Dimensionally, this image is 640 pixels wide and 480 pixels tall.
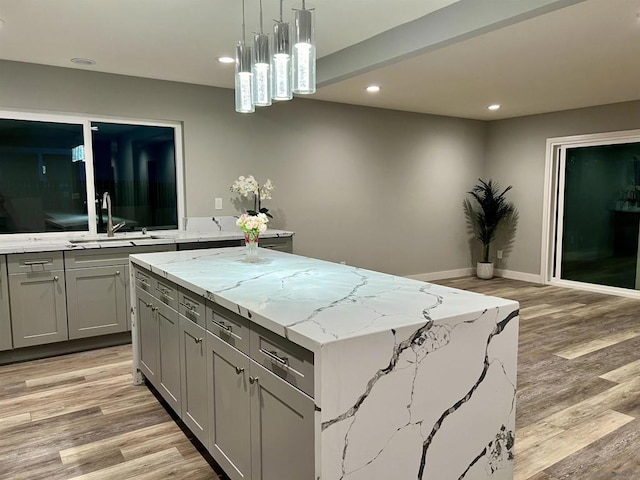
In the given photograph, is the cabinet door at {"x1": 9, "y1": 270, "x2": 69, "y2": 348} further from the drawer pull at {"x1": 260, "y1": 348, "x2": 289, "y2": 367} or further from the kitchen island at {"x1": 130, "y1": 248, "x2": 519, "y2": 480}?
the drawer pull at {"x1": 260, "y1": 348, "x2": 289, "y2": 367}

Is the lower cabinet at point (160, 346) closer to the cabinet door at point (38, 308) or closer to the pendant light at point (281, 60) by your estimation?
the cabinet door at point (38, 308)

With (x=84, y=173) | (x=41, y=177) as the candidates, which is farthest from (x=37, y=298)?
(x=84, y=173)

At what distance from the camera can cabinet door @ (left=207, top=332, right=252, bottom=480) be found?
1.84 meters

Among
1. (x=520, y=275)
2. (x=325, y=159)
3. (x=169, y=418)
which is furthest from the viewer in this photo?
(x=520, y=275)

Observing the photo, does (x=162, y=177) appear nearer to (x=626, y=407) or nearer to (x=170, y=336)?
(x=170, y=336)

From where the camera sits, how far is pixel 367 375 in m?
1.43

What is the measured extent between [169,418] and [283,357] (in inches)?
60.7

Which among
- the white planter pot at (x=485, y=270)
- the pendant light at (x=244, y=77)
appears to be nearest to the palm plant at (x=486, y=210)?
the white planter pot at (x=485, y=270)

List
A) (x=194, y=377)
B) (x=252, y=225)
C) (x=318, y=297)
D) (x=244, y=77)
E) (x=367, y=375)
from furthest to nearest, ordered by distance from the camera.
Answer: (x=252, y=225) < (x=244, y=77) < (x=194, y=377) < (x=318, y=297) < (x=367, y=375)

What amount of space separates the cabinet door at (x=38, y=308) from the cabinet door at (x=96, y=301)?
0.07 meters

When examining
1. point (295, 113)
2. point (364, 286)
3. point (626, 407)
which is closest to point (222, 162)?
point (295, 113)

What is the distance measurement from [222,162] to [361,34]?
2.16 m

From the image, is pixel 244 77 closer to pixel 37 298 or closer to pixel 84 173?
pixel 37 298

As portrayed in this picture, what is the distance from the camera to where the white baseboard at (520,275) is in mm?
6762
